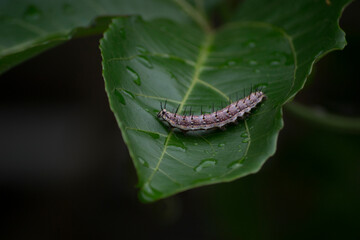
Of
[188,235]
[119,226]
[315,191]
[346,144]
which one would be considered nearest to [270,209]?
[315,191]

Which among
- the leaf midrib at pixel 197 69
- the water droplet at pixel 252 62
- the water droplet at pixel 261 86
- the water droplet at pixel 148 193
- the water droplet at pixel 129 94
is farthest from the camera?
the water droplet at pixel 252 62

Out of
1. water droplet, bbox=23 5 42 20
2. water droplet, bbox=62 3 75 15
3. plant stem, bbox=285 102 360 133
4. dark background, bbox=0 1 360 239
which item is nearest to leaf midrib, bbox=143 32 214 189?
plant stem, bbox=285 102 360 133

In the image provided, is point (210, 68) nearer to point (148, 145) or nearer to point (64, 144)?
point (148, 145)

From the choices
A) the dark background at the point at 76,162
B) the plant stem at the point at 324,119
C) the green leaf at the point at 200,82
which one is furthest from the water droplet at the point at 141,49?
the dark background at the point at 76,162

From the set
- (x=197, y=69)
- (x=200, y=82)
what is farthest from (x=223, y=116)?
(x=197, y=69)

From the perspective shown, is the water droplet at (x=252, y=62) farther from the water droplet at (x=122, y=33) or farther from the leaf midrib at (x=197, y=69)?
the water droplet at (x=122, y=33)

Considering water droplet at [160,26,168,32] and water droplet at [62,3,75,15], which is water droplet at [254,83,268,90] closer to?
water droplet at [160,26,168,32]
